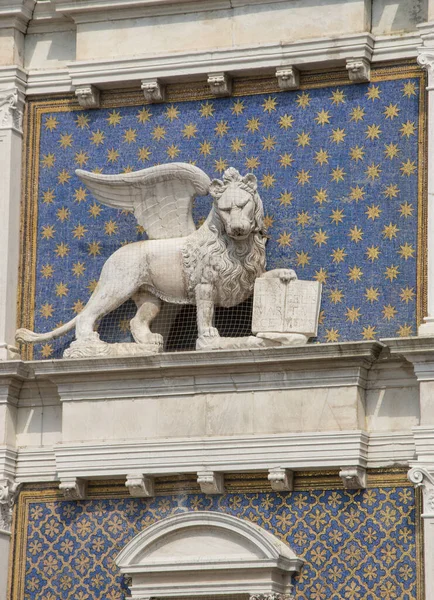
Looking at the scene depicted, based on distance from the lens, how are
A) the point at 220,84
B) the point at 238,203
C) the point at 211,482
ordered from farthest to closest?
1. the point at 220,84
2. the point at 238,203
3. the point at 211,482

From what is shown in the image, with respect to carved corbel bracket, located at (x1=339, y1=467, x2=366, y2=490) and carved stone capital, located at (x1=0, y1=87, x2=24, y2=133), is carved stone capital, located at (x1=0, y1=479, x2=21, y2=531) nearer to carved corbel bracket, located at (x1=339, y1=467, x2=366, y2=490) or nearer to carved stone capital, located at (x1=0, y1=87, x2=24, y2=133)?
carved corbel bracket, located at (x1=339, y1=467, x2=366, y2=490)

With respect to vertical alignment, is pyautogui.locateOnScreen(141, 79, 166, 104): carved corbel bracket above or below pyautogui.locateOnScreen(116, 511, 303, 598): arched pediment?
above

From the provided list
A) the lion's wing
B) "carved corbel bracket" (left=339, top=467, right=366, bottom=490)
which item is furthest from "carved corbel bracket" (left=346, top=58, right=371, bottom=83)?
"carved corbel bracket" (left=339, top=467, right=366, bottom=490)

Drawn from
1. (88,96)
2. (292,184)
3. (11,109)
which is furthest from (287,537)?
(11,109)

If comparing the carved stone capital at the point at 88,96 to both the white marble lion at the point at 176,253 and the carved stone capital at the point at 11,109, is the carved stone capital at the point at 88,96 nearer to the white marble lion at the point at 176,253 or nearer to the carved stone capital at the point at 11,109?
the carved stone capital at the point at 11,109

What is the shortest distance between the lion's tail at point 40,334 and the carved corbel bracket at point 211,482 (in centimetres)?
159

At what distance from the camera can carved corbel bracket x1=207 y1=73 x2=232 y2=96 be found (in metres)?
15.8

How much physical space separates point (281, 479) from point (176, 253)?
1914 mm

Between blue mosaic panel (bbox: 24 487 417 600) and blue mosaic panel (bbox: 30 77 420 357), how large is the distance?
125cm

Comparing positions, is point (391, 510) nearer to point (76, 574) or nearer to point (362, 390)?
point (362, 390)

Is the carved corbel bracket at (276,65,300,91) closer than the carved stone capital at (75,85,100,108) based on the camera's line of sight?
Yes

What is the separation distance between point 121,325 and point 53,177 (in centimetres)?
134

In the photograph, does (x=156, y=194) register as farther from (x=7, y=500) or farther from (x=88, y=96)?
(x=7, y=500)

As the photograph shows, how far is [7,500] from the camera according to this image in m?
15.6
